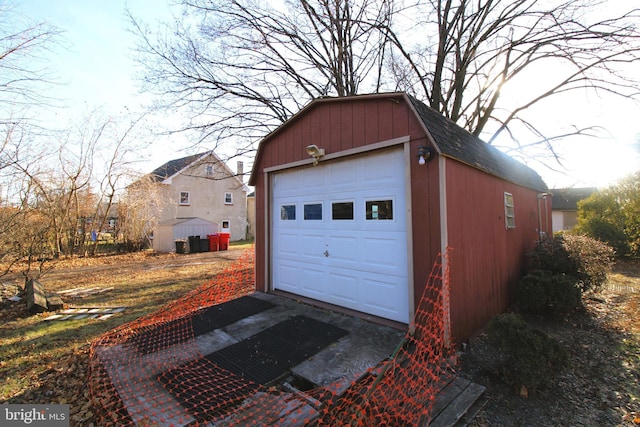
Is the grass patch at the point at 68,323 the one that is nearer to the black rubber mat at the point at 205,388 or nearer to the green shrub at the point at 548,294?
the black rubber mat at the point at 205,388

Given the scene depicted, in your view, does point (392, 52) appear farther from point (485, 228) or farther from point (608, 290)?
point (608, 290)

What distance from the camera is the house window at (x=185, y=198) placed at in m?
19.0

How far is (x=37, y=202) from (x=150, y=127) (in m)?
5.78

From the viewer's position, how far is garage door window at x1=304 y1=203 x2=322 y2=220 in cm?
538

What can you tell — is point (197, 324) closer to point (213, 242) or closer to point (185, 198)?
point (213, 242)

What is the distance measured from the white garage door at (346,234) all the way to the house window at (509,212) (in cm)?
292

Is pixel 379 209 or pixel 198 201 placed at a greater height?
pixel 198 201

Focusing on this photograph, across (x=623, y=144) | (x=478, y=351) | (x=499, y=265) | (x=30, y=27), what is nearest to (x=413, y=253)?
(x=478, y=351)

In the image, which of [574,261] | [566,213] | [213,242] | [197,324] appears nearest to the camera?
[197,324]

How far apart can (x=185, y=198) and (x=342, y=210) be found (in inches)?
678

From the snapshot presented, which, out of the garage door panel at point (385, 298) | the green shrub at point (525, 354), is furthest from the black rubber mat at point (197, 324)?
the green shrub at point (525, 354)

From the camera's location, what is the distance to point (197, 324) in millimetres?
4555

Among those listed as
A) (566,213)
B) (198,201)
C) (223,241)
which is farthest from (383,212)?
(566,213)

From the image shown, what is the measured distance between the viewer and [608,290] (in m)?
7.43
